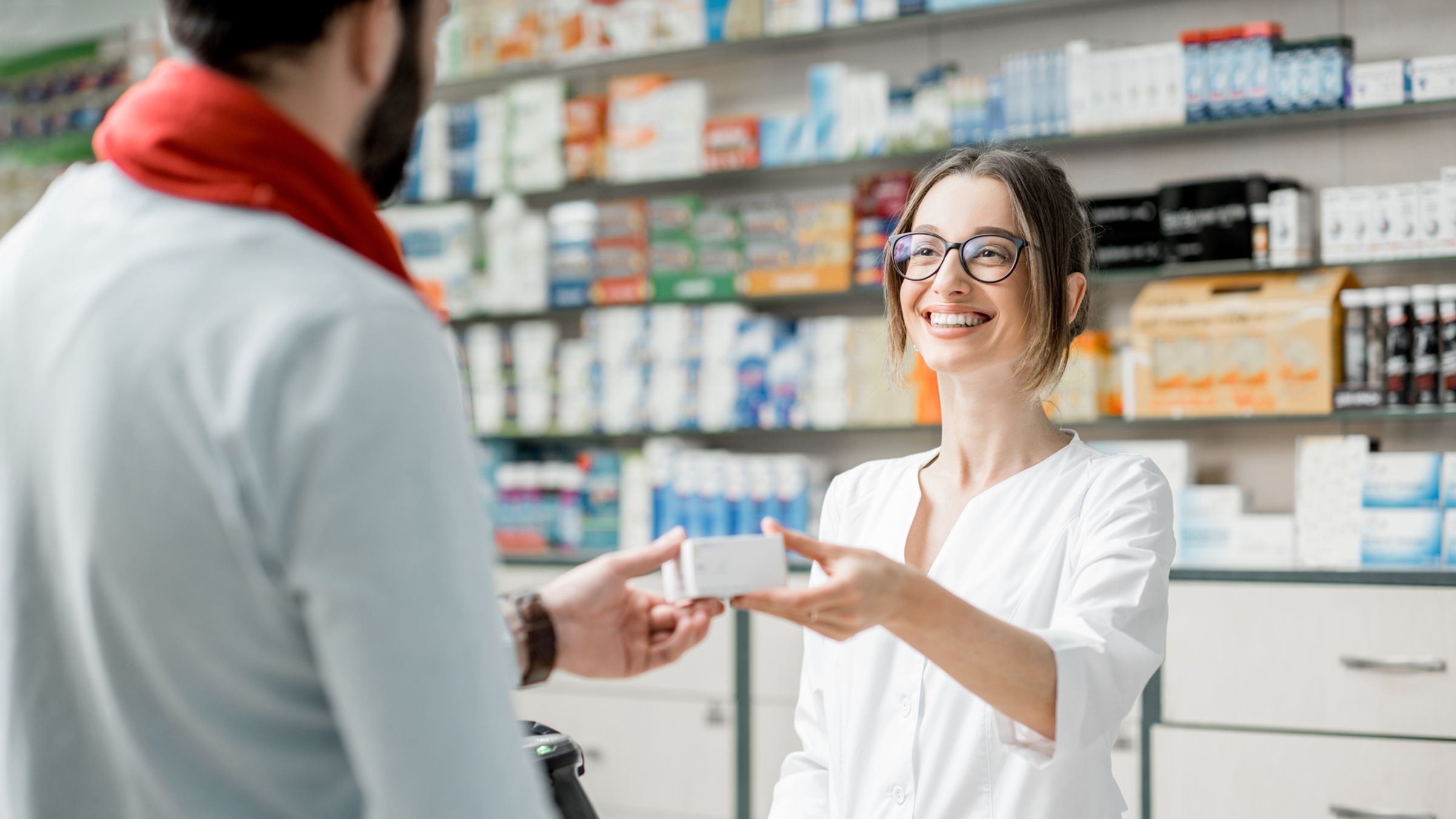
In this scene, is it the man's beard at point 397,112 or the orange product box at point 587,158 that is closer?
the man's beard at point 397,112

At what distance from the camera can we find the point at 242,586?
26.3 inches

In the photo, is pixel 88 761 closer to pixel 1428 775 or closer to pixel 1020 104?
pixel 1428 775

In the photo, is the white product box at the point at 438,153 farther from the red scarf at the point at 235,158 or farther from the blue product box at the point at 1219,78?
the red scarf at the point at 235,158

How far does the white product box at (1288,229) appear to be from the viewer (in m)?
3.27

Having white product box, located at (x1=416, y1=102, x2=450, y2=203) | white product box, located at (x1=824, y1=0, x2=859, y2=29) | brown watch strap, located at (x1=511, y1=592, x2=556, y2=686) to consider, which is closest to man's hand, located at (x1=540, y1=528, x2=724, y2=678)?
brown watch strap, located at (x1=511, y1=592, x2=556, y2=686)

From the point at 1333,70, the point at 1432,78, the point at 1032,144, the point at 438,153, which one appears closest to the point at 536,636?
the point at 1032,144

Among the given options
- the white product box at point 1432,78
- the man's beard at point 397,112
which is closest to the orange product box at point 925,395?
the white product box at point 1432,78

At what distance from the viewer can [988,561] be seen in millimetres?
1609

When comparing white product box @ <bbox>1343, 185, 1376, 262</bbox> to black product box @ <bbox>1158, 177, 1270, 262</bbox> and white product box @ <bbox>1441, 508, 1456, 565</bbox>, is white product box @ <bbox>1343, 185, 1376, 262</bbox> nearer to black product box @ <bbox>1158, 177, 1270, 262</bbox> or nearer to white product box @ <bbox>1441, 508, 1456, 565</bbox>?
black product box @ <bbox>1158, 177, 1270, 262</bbox>

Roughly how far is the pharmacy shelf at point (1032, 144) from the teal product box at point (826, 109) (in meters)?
0.07

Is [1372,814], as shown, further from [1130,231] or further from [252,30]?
[252,30]

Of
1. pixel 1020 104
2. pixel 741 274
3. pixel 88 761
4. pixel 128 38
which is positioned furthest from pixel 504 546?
pixel 88 761

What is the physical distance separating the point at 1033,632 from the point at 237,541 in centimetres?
89

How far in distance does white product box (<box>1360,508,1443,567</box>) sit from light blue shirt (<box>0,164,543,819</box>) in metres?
2.90
